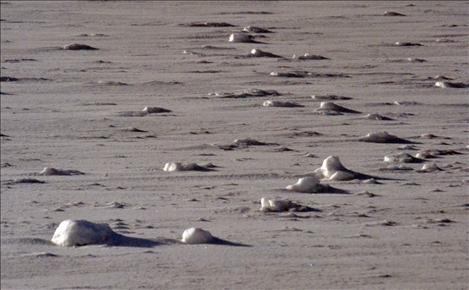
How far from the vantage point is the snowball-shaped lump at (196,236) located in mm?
3840

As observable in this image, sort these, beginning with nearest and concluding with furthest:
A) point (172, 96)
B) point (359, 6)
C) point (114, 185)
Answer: point (114, 185) → point (172, 96) → point (359, 6)

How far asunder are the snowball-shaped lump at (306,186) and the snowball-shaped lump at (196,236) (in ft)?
2.85

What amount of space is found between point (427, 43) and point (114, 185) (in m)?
6.67

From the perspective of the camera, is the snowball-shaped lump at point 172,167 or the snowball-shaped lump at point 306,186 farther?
the snowball-shaped lump at point 172,167

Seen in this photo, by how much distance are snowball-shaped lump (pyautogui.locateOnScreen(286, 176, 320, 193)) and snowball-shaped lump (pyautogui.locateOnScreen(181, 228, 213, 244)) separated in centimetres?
87

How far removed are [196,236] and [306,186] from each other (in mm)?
916

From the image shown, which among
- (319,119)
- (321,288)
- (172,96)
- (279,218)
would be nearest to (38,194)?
(279,218)

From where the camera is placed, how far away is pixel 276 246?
12.7 ft

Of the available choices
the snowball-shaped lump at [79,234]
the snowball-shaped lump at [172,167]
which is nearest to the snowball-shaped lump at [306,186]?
the snowball-shaped lump at [172,167]

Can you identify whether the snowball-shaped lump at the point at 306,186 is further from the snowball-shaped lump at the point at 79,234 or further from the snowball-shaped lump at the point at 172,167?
the snowball-shaped lump at the point at 79,234

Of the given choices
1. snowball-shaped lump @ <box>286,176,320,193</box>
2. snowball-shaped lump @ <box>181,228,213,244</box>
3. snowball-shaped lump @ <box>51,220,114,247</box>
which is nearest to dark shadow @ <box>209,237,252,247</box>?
snowball-shaped lump @ <box>181,228,213,244</box>

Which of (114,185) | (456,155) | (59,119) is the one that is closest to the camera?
(114,185)

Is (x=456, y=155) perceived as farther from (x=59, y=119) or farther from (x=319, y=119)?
(x=59, y=119)

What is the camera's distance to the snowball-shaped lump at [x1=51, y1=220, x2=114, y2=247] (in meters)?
3.71
